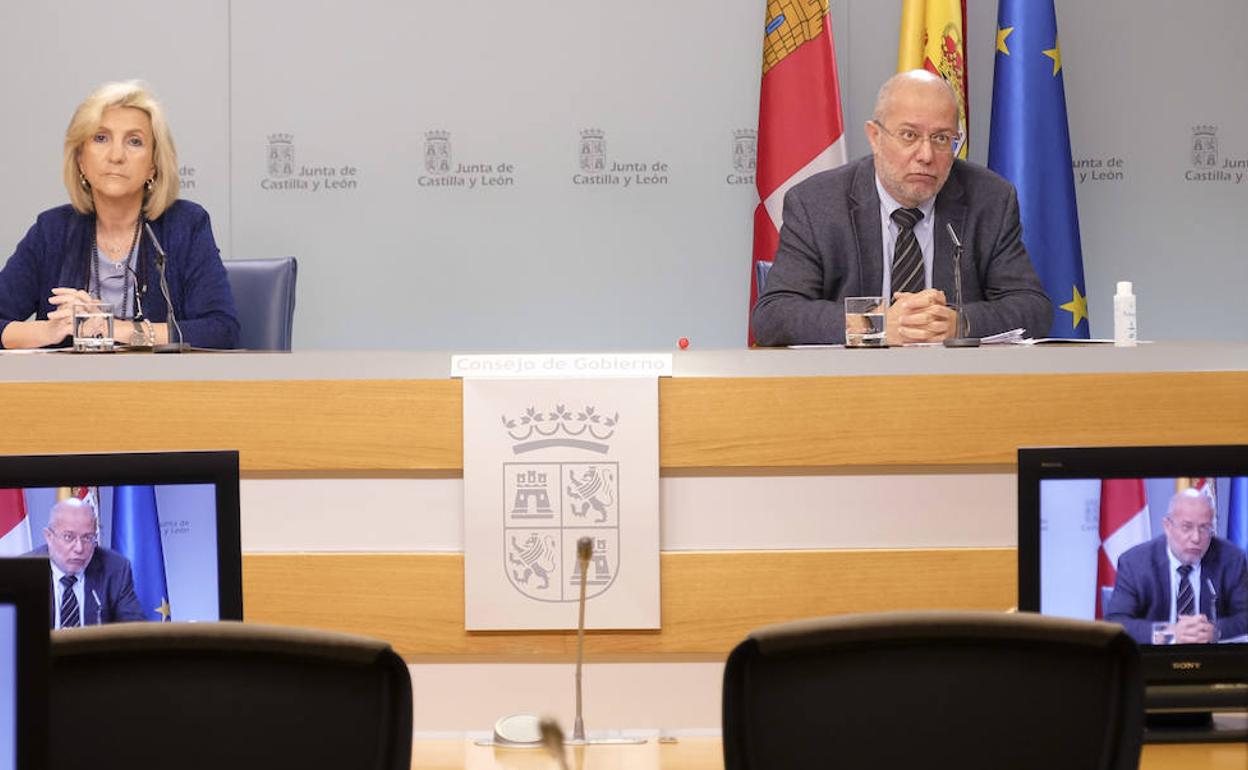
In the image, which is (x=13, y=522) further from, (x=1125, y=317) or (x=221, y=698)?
(x=1125, y=317)

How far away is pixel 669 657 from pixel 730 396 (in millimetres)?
473

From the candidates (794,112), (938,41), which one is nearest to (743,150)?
(794,112)

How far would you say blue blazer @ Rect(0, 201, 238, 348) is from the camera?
3770 millimetres

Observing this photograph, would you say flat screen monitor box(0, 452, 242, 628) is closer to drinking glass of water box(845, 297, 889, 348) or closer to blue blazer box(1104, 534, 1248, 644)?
blue blazer box(1104, 534, 1248, 644)

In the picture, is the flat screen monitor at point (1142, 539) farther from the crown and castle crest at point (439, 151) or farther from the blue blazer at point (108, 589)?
the crown and castle crest at point (439, 151)

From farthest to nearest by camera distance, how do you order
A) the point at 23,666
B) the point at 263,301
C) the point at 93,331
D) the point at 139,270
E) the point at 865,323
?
the point at 263,301 < the point at 139,270 < the point at 93,331 < the point at 865,323 < the point at 23,666

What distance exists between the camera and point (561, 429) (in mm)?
2527

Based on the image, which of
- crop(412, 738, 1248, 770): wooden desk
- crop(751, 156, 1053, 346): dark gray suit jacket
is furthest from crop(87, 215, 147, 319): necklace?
crop(412, 738, 1248, 770): wooden desk

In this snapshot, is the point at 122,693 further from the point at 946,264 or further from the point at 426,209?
the point at 426,209

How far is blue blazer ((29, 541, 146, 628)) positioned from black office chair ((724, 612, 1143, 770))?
100cm

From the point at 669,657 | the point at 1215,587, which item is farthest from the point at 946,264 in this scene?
the point at 1215,587

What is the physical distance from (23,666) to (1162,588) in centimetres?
149

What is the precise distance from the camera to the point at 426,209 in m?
5.25

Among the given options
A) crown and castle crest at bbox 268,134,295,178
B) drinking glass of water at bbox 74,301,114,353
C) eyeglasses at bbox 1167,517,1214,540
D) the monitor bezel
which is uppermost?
crown and castle crest at bbox 268,134,295,178
